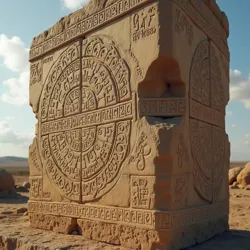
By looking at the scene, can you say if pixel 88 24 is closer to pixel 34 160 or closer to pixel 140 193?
pixel 34 160

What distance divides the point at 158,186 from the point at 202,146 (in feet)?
3.13

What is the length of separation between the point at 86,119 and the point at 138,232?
1.45 m

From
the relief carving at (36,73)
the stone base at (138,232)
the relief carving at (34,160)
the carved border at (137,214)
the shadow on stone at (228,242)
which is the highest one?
the relief carving at (36,73)

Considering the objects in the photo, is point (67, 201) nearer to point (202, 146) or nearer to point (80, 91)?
point (80, 91)

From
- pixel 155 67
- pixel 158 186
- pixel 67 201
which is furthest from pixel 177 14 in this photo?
pixel 67 201

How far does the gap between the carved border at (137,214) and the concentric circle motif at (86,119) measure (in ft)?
0.51

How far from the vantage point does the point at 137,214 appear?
3.43m

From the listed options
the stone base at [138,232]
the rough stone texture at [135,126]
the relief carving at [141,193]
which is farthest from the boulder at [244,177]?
the relief carving at [141,193]

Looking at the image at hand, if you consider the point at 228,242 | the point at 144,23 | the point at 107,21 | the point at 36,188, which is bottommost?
the point at 228,242

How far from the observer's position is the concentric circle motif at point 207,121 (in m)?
3.82

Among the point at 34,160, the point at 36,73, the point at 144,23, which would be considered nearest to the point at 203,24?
the point at 144,23

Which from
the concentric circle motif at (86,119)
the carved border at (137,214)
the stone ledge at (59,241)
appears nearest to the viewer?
the carved border at (137,214)

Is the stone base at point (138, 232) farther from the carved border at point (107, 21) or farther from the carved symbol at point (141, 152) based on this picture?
the carved border at point (107, 21)

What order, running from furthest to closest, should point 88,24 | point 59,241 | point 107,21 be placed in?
1. point 88,24
2. point 107,21
3. point 59,241
